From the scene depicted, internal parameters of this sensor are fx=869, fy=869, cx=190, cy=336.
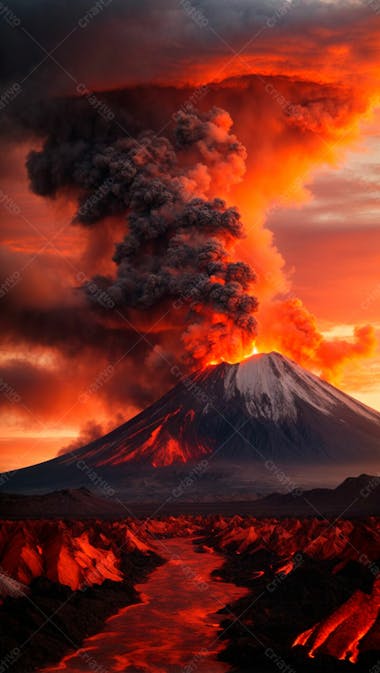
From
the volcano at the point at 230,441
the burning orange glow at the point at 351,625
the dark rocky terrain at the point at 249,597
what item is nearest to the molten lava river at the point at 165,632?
the dark rocky terrain at the point at 249,597

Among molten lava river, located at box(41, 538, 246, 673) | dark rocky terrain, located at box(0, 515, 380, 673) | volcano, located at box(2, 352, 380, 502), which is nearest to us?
dark rocky terrain, located at box(0, 515, 380, 673)

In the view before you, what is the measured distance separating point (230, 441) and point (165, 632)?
151 meters

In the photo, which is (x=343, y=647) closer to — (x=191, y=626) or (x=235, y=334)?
(x=191, y=626)

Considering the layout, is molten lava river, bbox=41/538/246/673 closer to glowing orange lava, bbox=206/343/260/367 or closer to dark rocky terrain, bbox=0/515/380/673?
dark rocky terrain, bbox=0/515/380/673

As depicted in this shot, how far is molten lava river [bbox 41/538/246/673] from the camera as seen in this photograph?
21953mm

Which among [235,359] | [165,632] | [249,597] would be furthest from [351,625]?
[235,359]

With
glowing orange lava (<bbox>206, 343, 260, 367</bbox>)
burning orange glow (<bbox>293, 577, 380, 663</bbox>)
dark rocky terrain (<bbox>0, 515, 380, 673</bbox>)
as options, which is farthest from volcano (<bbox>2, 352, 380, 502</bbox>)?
burning orange glow (<bbox>293, 577, 380, 663</bbox>)

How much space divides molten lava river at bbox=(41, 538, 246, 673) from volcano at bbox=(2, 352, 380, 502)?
114221 millimetres

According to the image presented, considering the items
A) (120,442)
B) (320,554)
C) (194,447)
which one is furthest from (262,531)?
(120,442)

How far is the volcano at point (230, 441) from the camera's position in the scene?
15900 centimetres

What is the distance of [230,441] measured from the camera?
177 meters

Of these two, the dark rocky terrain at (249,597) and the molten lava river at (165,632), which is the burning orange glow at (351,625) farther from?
the molten lava river at (165,632)

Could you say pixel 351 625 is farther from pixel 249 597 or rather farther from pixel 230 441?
pixel 230 441

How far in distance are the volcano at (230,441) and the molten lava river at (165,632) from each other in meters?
114
